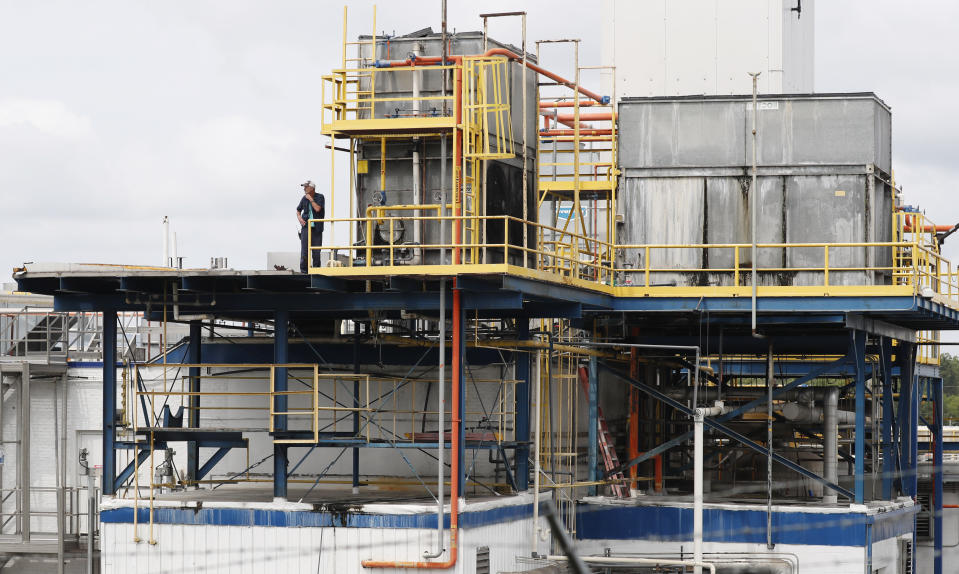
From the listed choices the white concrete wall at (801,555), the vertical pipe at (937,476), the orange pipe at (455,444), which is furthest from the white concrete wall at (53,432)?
the vertical pipe at (937,476)

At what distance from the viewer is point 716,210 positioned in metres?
34.7

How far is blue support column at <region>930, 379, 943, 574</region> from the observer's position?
142 feet

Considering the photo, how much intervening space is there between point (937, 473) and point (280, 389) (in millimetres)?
23708

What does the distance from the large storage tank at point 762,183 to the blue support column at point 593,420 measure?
98.6 inches

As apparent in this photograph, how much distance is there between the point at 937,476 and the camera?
43.1 metres

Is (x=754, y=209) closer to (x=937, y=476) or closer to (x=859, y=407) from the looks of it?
(x=859, y=407)

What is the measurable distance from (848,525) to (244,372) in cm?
1600

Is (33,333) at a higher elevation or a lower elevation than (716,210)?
lower

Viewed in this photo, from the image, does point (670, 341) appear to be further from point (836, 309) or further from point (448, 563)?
point (448, 563)

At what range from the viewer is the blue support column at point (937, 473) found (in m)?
43.3

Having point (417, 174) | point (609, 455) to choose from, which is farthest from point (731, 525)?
point (417, 174)

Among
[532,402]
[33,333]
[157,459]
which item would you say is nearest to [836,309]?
[532,402]

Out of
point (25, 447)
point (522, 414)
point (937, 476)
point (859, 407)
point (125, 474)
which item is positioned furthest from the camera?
point (937, 476)

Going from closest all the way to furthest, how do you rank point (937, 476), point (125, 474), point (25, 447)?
point (125, 474), point (25, 447), point (937, 476)
